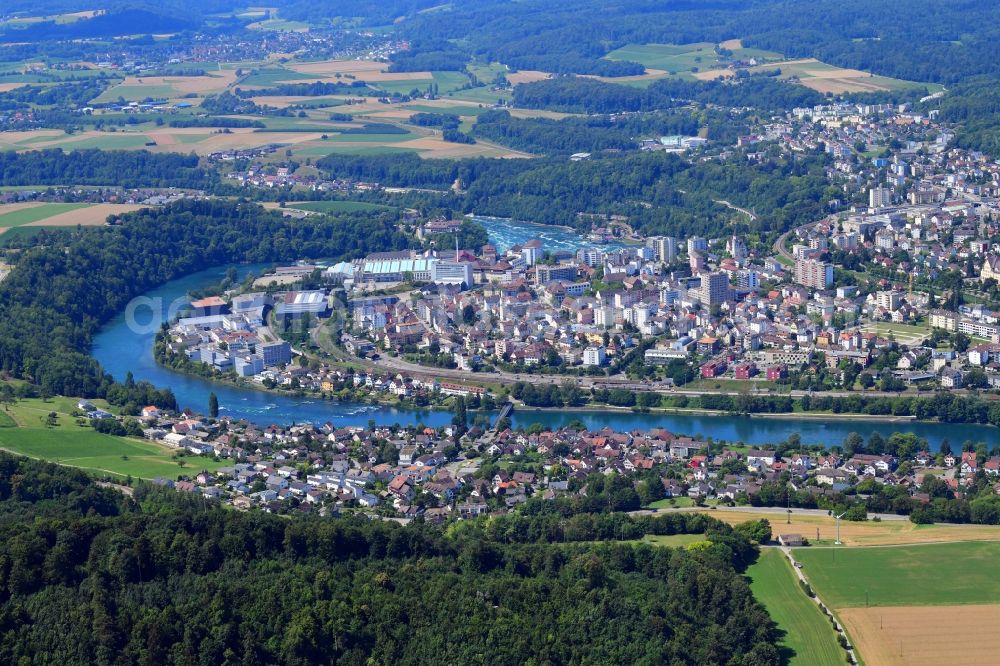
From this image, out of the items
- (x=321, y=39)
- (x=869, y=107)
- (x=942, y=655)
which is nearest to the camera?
(x=942, y=655)

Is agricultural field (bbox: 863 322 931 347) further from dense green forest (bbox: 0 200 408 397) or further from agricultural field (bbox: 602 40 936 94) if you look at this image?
agricultural field (bbox: 602 40 936 94)

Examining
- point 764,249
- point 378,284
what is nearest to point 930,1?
point 764,249

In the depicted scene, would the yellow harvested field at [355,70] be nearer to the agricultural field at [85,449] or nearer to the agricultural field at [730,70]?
the agricultural field at [730,70]

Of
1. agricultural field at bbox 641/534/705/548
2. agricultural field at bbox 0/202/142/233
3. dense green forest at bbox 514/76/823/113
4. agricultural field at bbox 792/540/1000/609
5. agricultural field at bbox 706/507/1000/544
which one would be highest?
dense green forest at bbox 514/76/823/113

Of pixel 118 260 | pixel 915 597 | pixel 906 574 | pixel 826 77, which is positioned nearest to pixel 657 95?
pixel 826 77

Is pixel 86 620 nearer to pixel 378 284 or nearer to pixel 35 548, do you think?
pixel 35 548

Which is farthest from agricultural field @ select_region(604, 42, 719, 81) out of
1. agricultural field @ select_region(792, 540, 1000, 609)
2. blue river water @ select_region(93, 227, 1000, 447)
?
agricultural field @ select_region(792, 540, 1000, 609)
